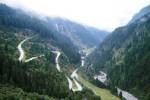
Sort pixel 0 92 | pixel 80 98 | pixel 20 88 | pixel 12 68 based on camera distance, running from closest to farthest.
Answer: pixel 0 92
pixel 20 88
pixel 12 68
pixel 80 98

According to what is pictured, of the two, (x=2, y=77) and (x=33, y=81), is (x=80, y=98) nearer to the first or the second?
(x=33, y=81)

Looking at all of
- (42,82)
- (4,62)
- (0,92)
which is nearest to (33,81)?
(42,82)

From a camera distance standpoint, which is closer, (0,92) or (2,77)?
(0,92)

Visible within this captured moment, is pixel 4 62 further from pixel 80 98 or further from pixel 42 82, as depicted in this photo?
pixel 80 98

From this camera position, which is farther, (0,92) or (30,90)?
(30,90)

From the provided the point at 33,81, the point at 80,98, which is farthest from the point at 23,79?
the point at 80,98

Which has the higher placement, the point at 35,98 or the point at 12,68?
the point at 12,68

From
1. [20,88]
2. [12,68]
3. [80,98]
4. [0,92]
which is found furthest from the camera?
[80,98]
